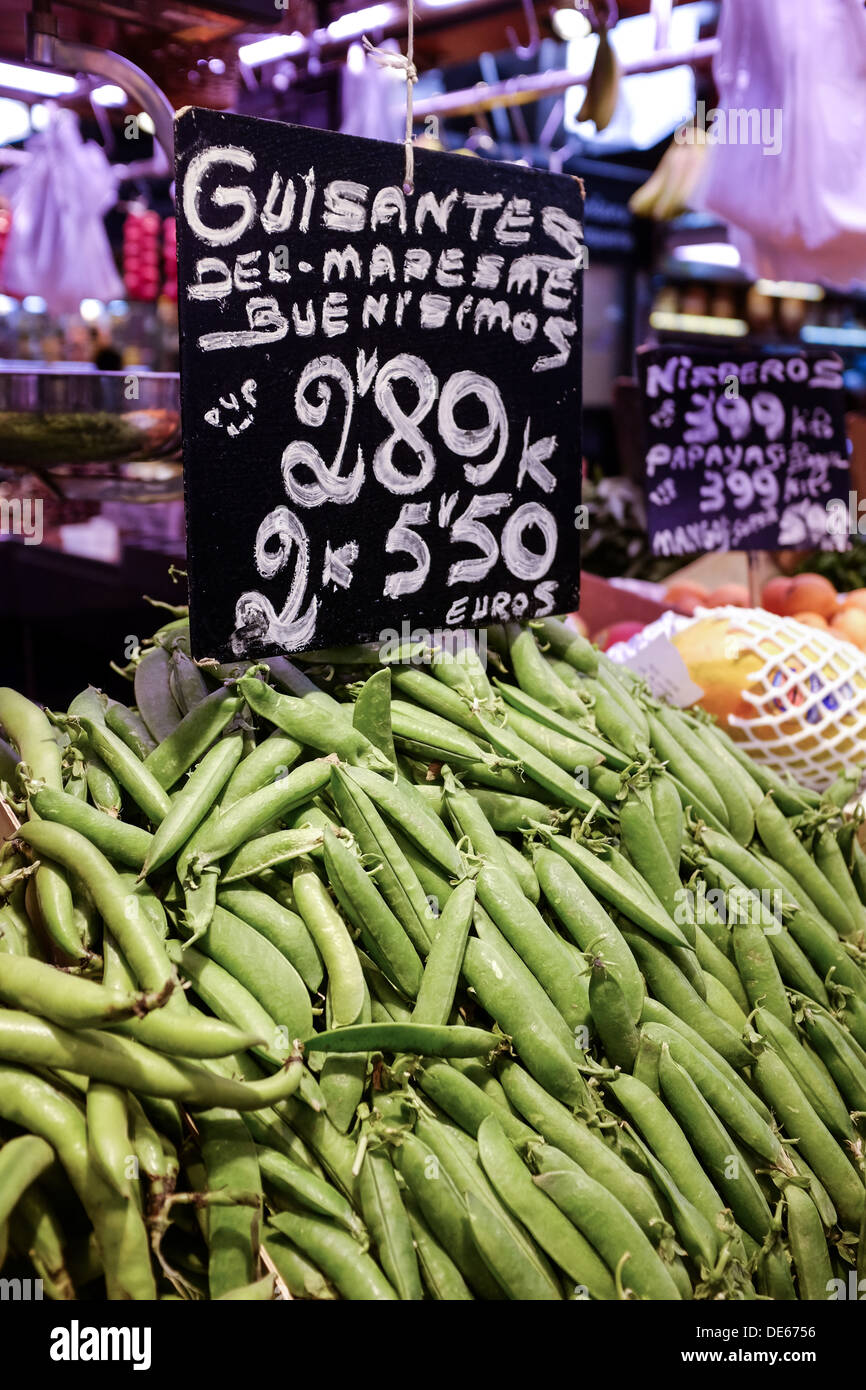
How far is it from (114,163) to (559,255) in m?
6.11

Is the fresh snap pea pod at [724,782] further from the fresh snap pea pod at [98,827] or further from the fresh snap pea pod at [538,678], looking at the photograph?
the fresh snap pea pod at [98,827]

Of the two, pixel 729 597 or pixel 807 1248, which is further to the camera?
pixel 729 597

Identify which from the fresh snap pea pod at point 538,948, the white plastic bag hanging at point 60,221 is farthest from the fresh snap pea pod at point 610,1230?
the white plastic bag hanging at point 60,221

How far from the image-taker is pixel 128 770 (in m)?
1.52

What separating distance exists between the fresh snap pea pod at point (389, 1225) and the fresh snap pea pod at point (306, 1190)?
0.02 m

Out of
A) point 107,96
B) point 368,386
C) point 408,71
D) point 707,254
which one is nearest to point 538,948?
point 368,386

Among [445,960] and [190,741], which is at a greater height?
[190,741]

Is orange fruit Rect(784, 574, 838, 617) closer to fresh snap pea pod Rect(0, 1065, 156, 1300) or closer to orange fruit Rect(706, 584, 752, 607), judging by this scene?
orange fruit Rect(706, 584, 752, 607)

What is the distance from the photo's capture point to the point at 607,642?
3.03 meters

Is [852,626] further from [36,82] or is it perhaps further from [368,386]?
[36,82]

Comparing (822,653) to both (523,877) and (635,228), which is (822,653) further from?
(635,228)

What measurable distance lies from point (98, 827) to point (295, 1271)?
0.58m

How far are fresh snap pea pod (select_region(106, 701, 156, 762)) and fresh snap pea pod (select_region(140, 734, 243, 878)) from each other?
13 centimetres

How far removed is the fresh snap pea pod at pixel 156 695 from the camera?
1.66 m
